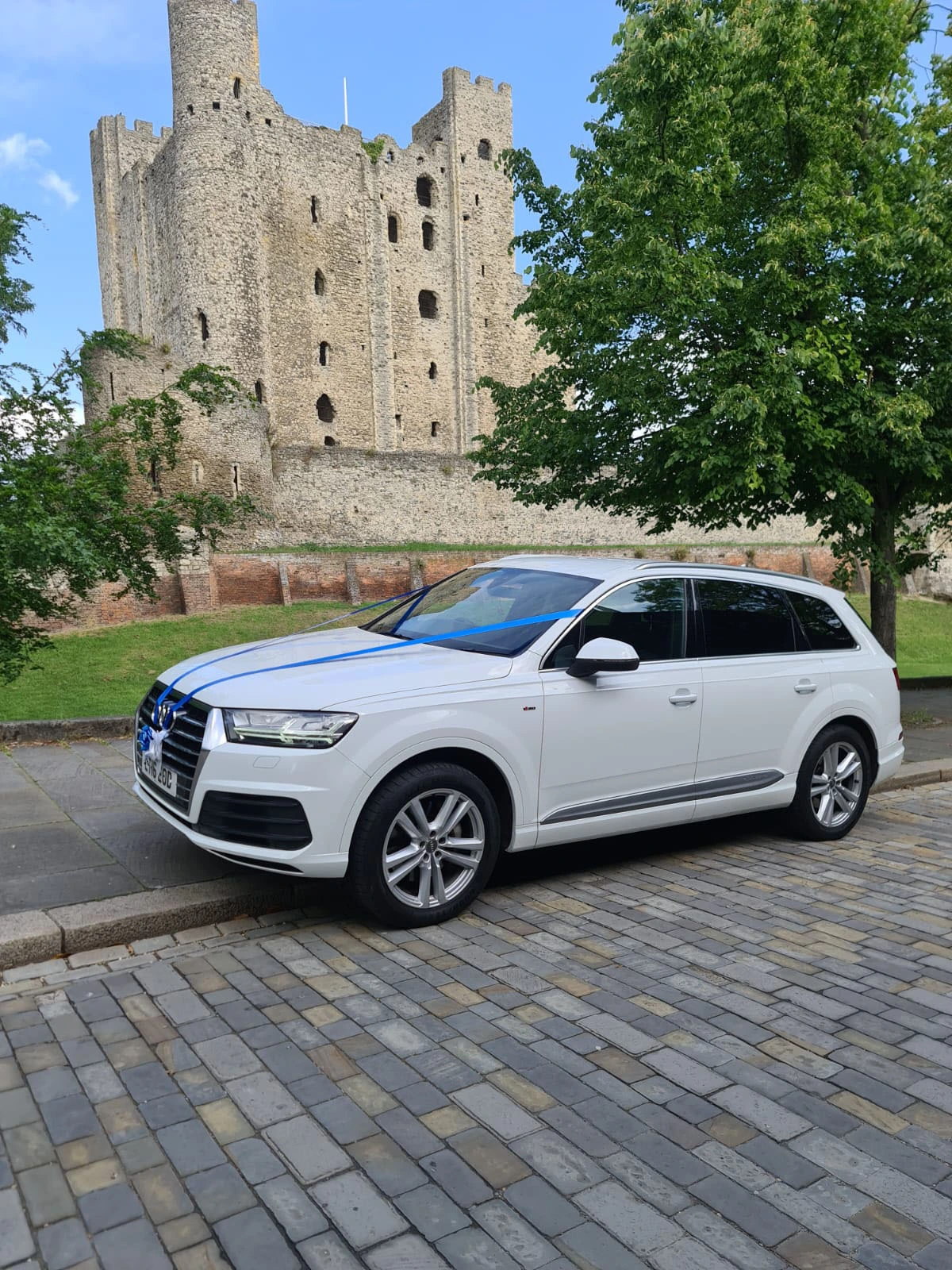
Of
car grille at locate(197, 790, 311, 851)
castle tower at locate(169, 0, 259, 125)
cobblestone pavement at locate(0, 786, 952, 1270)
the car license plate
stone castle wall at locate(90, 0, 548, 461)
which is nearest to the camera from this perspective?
cobblestone pavement at locate(0, 786, 952, 1270)

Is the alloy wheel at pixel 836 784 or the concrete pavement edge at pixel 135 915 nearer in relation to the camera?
the concrete pavement edge at pixel 135 915

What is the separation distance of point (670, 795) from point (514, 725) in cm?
124

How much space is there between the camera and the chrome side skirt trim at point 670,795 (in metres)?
5.24

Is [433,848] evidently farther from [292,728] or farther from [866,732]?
[866,732]

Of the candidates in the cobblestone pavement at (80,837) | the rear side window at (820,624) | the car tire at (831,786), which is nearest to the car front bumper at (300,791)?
the cobblestone pavement at (80,837)

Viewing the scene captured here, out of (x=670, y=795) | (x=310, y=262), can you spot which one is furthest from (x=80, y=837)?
(x=310, y=262)

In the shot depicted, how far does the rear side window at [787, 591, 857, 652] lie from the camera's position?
6.59 meters

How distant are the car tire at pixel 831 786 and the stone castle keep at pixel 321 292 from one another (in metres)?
34.3

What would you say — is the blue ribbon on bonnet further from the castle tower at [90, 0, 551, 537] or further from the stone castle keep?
the castle tower at [90, 0, 551, 537]

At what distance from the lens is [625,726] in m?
5.38

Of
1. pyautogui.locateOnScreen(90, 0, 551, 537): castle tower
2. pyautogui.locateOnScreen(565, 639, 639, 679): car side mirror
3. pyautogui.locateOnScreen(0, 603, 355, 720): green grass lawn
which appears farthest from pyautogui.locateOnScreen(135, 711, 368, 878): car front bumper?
pyautogui.locateOnScreen(90, 0, 551, 537): castle tower

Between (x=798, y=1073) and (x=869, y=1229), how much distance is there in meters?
0.83

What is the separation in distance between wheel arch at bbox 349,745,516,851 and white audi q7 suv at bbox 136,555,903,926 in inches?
0.5

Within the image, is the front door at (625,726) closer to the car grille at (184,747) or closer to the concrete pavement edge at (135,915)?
the concrete pavement edge at (135,915)
